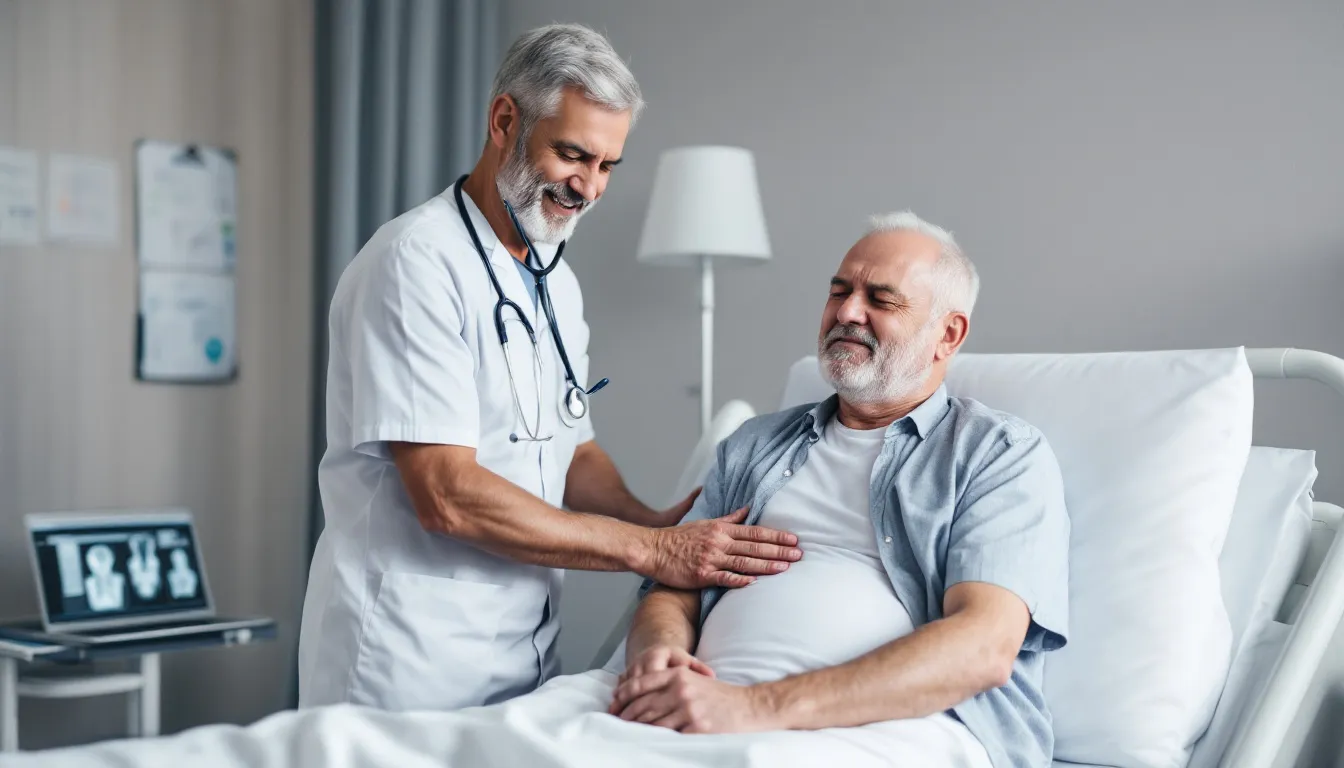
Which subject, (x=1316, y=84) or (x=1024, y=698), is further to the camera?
(x=1316, y=84)

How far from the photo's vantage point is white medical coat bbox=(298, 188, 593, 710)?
4.76ft

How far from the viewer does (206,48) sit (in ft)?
9.96

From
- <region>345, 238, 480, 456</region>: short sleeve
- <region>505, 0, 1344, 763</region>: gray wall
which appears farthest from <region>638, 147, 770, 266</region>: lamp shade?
<region>345, 238, 480, 456</region>: short sleeve

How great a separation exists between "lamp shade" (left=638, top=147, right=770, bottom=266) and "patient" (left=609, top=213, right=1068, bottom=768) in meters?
0.82

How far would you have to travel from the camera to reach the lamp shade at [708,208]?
2479 millimetres

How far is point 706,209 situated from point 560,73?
100cm

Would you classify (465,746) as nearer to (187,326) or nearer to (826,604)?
(826,604)

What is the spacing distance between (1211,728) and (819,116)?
164cm

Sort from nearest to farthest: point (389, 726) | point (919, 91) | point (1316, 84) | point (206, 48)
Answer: point (389, 726) < point (1316, 84) < point (919, 91) < point (206, 48)

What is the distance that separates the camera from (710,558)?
1479mm

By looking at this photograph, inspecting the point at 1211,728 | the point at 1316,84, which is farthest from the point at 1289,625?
the point at 1316,84

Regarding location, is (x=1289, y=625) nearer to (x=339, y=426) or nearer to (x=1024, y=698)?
(x=1024, y=698)

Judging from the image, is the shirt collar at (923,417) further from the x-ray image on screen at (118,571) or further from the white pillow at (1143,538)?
the x-ray image on screen at (118,571)

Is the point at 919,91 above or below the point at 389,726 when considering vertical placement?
above
